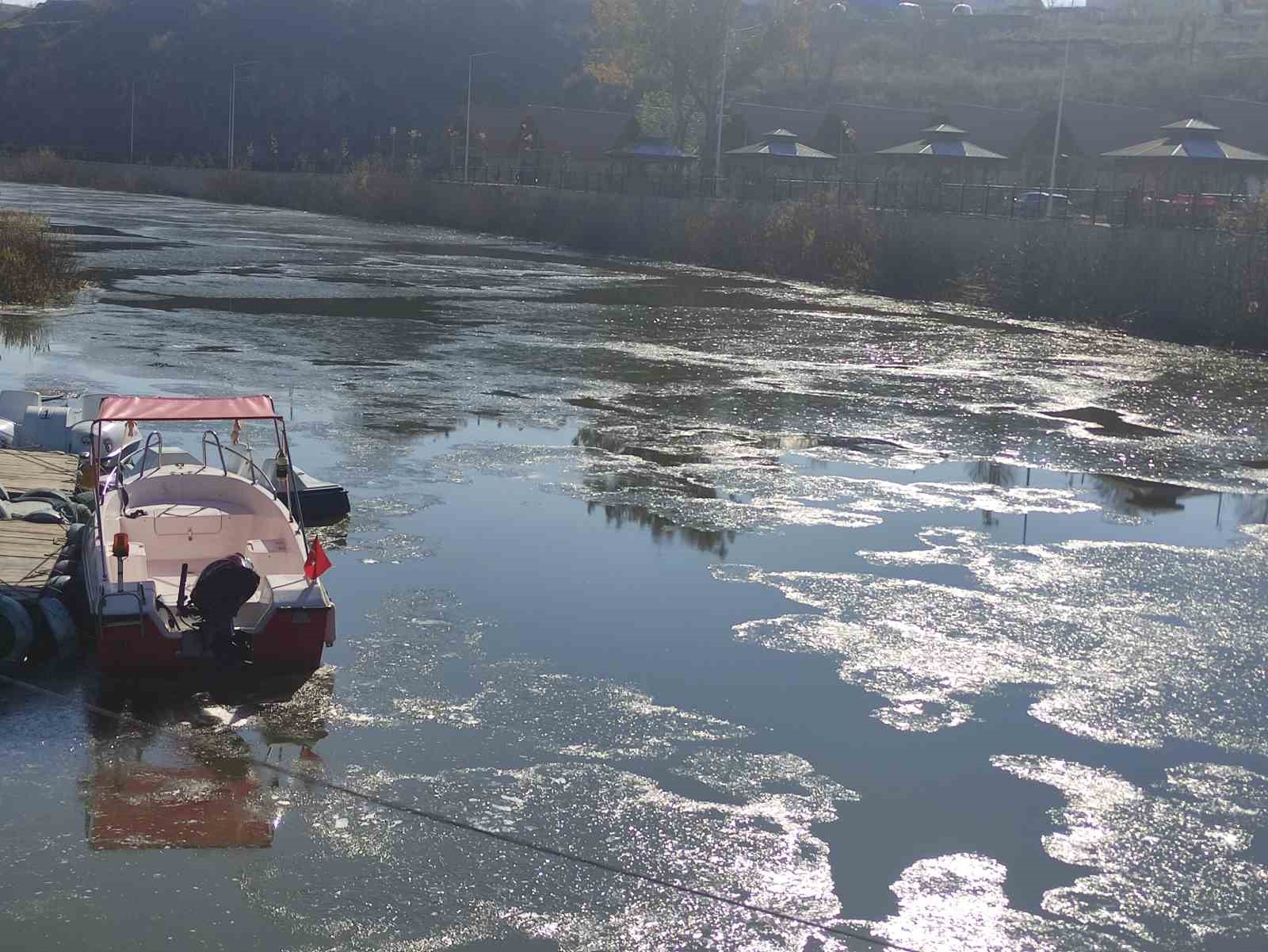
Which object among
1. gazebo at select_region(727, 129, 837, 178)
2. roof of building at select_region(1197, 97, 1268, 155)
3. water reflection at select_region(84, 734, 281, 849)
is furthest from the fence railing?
water reflection at select_region(84, 734, 281, 849)

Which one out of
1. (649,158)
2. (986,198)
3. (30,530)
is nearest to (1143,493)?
(30,530)

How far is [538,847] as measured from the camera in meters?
8.95

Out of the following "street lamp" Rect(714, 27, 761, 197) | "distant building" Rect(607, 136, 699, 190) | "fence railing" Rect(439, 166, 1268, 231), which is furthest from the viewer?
"distant building" Rect(607, 136, 699, 190)

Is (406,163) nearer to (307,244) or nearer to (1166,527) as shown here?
(307,244)

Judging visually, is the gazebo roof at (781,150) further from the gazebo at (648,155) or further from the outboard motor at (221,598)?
the outboard motor at (221,598)

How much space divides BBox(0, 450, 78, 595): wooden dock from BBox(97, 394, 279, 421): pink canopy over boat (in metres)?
1.30

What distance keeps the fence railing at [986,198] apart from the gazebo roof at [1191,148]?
1.05m

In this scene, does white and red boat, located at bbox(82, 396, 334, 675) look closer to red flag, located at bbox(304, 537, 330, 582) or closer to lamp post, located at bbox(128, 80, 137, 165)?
red flag, located at bbox(304, 537, 330, 582)

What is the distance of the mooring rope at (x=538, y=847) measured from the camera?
26.6 ft

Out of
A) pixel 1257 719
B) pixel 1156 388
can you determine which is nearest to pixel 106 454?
pixel 1257 719

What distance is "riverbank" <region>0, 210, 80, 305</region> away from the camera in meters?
33.5

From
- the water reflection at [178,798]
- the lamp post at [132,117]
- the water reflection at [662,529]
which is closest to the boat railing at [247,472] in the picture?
the water reflection at [178,798]

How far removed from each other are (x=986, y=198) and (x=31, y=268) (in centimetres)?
2641

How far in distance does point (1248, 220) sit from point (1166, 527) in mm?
22771
